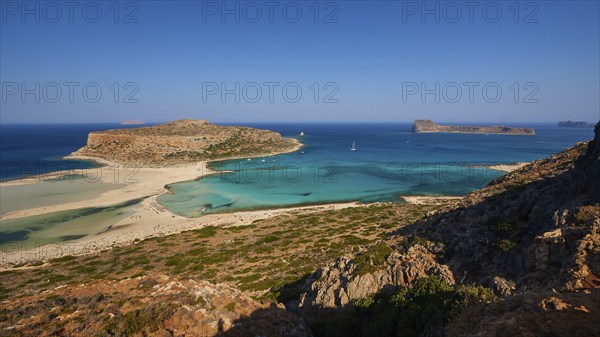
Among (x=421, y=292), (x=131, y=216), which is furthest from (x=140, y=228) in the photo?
(x=421, y=292)

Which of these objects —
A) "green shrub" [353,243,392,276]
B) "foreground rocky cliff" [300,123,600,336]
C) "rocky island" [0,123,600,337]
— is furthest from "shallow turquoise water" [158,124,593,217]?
"foreground rocky cliff" [300,123,600,336]

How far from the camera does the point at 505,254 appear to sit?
54.4 ft

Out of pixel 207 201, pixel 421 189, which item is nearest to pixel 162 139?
pixel 207 201

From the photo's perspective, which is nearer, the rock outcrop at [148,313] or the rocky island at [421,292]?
the rocky island at [421,292]

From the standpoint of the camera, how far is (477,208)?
23641 millimetres

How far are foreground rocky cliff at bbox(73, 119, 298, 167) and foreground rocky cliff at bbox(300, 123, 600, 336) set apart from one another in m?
107

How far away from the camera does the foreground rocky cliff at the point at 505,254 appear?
1230cm

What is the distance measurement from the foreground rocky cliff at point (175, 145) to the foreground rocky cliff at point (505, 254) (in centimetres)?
10729

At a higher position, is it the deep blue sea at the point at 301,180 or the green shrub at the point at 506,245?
the green shrub at the point at 506,245

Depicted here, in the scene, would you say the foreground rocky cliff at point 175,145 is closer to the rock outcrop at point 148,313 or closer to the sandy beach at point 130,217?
the sandy beach at point 130,217

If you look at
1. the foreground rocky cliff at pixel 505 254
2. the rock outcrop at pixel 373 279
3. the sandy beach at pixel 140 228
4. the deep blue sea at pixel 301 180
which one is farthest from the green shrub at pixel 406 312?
the deep blue sea at pixel 301 180

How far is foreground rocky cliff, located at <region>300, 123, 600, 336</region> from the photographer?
12297 mm

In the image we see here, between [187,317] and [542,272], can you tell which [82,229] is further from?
[542,272]

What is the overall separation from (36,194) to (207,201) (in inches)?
1597
